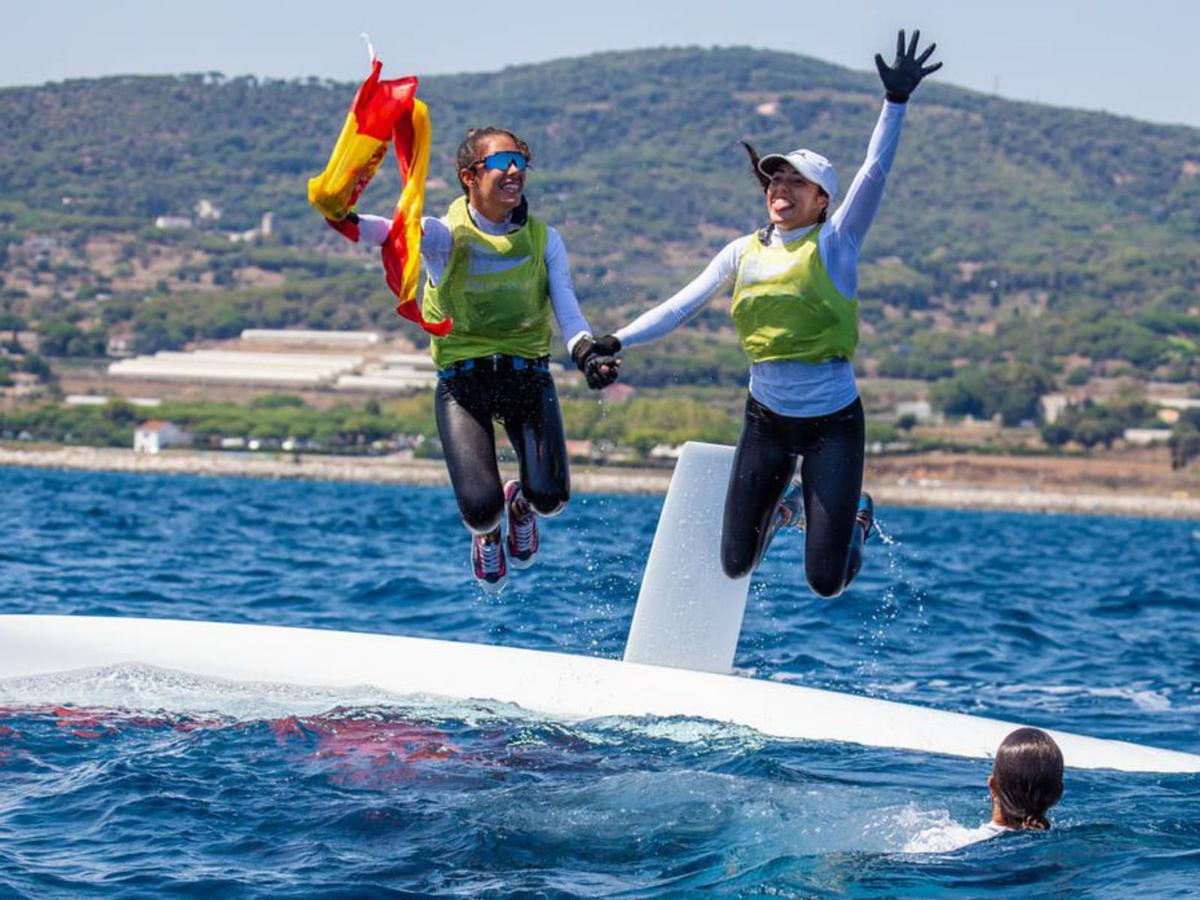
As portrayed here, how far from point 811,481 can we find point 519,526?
1.93 m

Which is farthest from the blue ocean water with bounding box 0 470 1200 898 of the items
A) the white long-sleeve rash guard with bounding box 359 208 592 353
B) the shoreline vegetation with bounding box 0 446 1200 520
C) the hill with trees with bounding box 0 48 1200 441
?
the hill with trees with bounding box 0 48 1200 441

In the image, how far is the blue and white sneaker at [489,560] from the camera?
406 inches

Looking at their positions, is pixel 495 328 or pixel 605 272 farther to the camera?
pixel 605 272

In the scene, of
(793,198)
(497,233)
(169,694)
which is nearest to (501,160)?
(497,233)

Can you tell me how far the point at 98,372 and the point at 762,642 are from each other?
10893 centimetres

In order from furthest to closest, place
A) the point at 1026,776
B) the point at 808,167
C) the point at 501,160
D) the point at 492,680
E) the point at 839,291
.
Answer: the point at 492,680
the point at 501,160
the point at 839,291
the point at 808,167
the point at 1026,776

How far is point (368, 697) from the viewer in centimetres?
1080

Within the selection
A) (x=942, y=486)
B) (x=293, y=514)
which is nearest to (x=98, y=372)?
(x=942, y=486)

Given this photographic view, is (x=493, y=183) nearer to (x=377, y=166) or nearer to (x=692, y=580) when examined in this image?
(x=377, y=166)

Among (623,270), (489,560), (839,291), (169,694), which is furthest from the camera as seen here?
(623,270)

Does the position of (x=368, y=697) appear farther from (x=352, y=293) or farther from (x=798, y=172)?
(x=352, y=293)

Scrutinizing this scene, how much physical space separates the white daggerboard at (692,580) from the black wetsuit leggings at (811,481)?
1.02m

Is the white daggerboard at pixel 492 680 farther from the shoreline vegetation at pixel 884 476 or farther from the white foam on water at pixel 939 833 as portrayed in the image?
the shoreline vegetation at pixel 884 476

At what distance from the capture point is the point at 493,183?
9.41m
